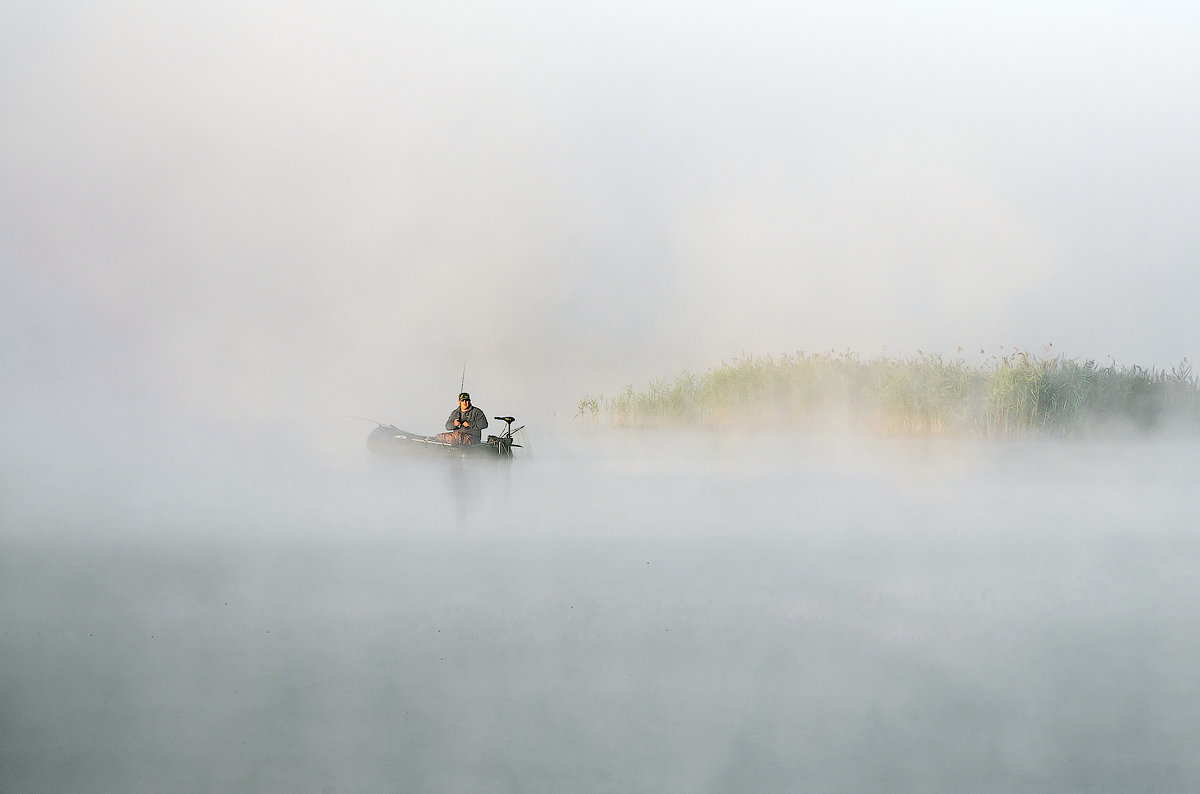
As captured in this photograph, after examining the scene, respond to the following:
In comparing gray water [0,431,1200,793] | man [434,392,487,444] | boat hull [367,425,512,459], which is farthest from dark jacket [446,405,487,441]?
gray water [0,431,1200,793]

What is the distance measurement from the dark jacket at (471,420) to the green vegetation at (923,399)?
14.8 ft

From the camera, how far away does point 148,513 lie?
9367 millimetres

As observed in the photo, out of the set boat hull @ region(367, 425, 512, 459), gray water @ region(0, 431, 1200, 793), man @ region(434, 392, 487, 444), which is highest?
man @ region(434, 392, 487, 444)

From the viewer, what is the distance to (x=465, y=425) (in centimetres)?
1098

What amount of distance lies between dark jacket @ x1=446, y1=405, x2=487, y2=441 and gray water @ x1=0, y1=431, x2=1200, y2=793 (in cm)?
153

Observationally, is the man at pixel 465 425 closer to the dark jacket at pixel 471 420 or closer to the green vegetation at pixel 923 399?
the dark jacket at pixel 471 420

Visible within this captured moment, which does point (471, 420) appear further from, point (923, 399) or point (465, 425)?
point (923, 399)

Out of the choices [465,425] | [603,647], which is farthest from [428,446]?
[603,647]

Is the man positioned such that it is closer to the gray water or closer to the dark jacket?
the dark jacket

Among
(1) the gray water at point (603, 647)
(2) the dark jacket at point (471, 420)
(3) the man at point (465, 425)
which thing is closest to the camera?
(1) the gray water at point (603, 647)

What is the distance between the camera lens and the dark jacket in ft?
35.9

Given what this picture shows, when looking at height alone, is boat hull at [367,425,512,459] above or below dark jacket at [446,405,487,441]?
below

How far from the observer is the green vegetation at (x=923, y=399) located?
43.0 ft

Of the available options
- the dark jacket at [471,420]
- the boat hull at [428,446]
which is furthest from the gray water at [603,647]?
the dark jacket at [471,420]
